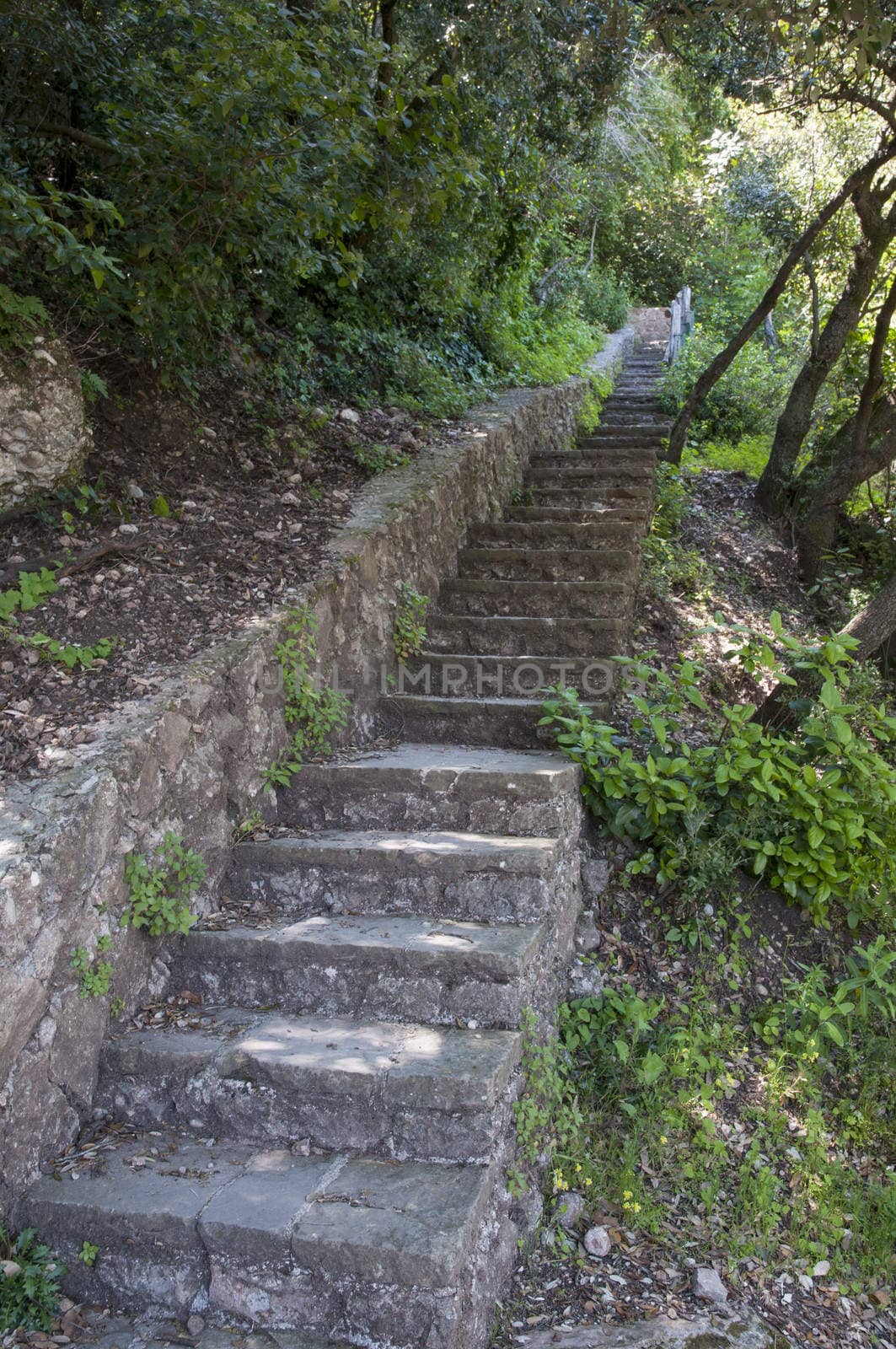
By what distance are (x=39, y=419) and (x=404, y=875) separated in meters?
2.37

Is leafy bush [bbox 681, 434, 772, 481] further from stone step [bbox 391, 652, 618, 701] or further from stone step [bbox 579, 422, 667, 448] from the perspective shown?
stone step [bbox 391, 652, 618, 701]

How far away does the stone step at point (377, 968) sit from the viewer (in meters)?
2.88

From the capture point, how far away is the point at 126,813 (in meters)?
2.91

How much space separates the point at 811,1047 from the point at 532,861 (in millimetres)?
1193

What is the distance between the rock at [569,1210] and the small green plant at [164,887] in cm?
142

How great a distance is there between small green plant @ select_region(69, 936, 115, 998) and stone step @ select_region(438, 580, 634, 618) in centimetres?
290

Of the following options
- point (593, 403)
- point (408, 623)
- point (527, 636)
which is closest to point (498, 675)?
point (527, 636)

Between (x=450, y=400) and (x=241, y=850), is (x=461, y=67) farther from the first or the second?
(x=241, y=850)

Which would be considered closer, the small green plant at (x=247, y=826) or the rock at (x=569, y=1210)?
the rock at (x=569, y=1210)

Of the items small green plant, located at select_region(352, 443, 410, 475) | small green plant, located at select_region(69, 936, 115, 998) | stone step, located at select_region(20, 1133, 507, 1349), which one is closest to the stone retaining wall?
small green plant, located at select_region(69, 936, 115, 998)

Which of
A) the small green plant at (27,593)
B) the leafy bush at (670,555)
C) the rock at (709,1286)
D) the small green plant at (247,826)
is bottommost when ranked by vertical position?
the rock at (709,1286)

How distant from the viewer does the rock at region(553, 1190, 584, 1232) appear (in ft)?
9.06

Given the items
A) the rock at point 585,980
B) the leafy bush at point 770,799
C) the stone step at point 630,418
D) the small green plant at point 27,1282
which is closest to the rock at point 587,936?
the rock at point 585,980

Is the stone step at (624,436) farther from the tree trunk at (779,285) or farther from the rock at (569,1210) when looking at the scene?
the rock at (569,1210)
